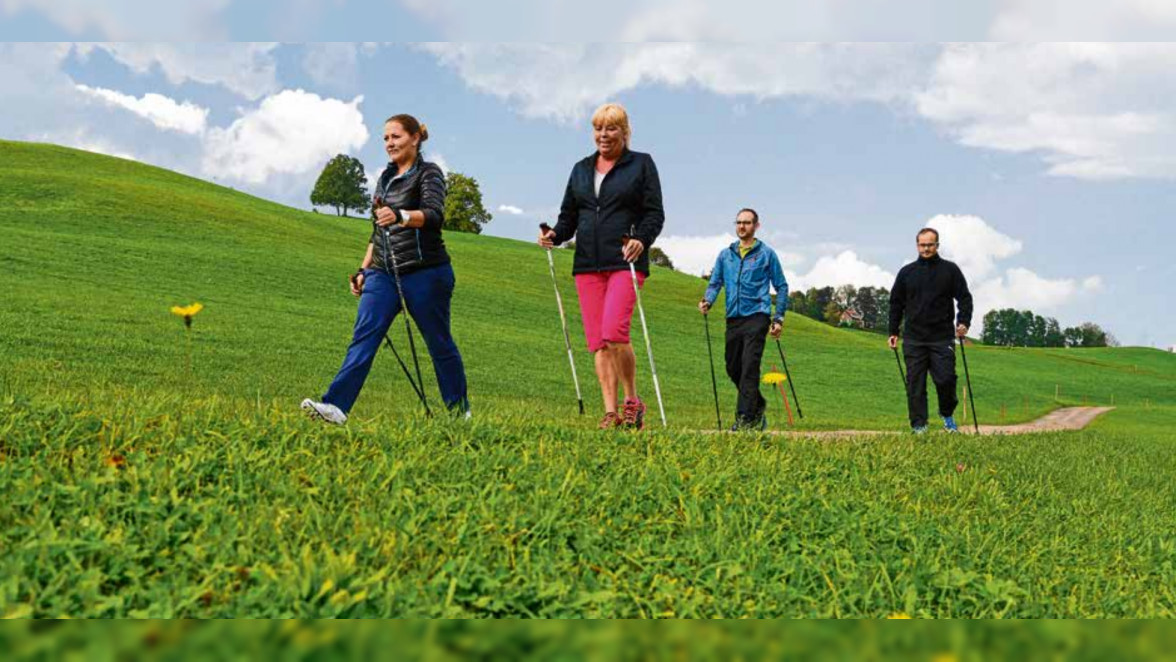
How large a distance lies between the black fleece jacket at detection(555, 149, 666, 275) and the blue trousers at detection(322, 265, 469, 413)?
1359 mm

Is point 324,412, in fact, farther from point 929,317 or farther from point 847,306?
point 847,306

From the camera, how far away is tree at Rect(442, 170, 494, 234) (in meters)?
86.6

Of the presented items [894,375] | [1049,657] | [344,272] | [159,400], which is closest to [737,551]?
[1049,657]

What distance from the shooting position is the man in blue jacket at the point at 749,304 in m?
11.1

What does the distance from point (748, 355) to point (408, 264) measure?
4.59 metres

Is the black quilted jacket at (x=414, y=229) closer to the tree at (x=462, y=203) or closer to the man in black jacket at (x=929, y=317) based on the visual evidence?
the man in black jacket at (x=929, y=317)

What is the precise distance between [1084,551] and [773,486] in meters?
2.25

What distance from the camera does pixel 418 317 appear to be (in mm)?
8133

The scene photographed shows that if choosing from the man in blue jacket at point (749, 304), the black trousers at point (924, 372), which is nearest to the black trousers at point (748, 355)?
the man in blue jacket at point (749, 304)

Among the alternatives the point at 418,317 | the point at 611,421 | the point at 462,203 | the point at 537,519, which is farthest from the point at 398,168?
the point at 462,203

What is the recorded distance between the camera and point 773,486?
640 centimetres

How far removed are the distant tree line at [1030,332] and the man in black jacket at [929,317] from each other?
379 feet

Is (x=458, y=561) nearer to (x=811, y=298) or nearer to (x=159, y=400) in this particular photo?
(x=159, y=400)

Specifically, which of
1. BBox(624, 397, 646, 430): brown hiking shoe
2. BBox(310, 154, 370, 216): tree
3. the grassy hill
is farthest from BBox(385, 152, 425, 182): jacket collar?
BBox(310, 154, 370, 216): tree
